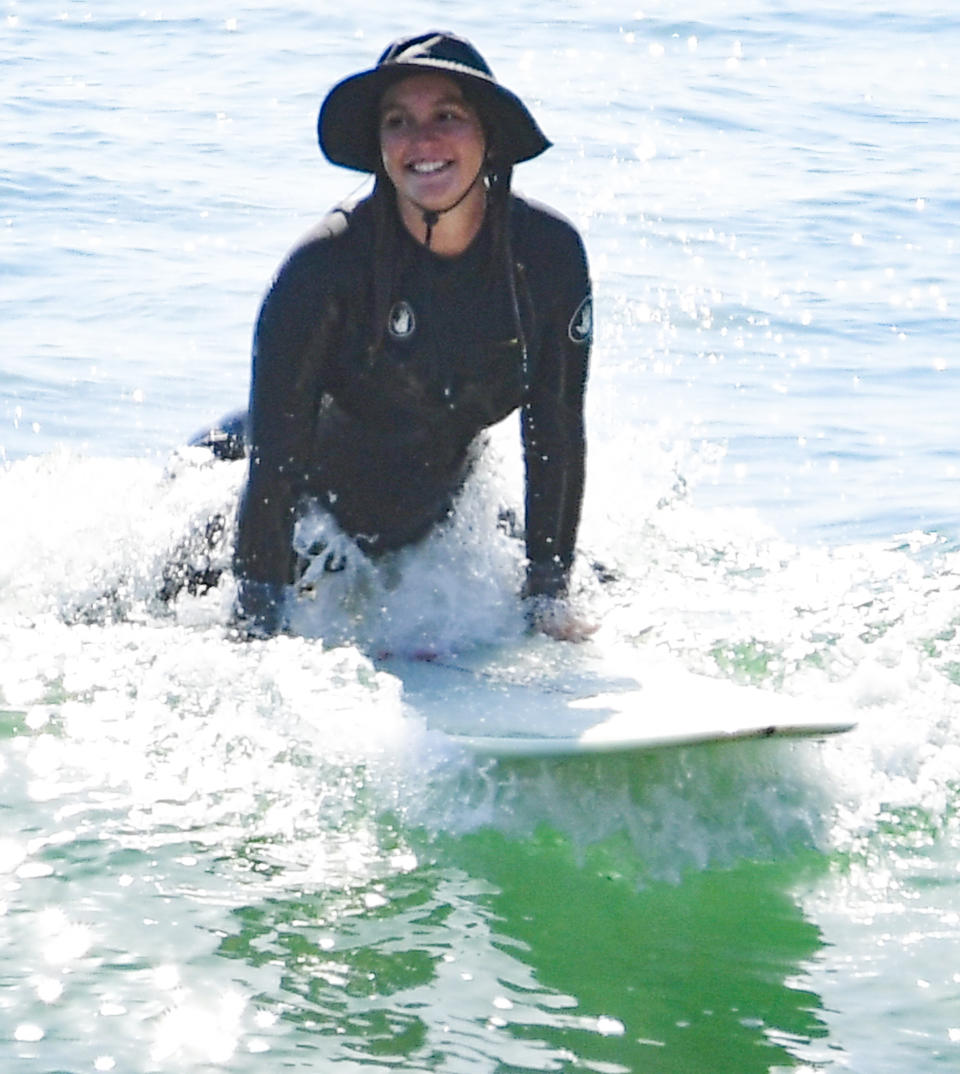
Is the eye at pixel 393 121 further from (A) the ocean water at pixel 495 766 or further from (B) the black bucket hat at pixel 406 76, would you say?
(A) the ocean water at pixel 495 766

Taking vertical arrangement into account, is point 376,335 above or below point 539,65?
below

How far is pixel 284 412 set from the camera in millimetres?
4398

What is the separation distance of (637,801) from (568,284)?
1.26 meters

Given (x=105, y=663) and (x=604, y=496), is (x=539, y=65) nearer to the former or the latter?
(x=604, y=496)

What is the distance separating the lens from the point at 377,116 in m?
4.37

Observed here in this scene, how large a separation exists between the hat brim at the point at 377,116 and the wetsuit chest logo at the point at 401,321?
296mm

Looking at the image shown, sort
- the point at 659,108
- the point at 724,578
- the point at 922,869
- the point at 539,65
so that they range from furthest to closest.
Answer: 1. the point at 539,65
2. the point at 659,108
3. the point at 724,578
4. the point at 922,869

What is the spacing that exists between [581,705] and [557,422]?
2.78ft

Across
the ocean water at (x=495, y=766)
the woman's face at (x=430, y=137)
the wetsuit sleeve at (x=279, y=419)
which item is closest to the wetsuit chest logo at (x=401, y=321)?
the wetsuit sleeve at (x=279, y=419)

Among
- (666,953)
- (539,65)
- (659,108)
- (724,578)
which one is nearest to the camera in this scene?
(666,953)

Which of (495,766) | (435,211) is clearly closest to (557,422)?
(435,211)

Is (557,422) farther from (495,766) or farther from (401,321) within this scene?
(495,766)

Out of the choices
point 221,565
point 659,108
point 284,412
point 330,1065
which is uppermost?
point 659,108

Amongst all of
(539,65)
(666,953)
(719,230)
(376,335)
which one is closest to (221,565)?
(376,335)
